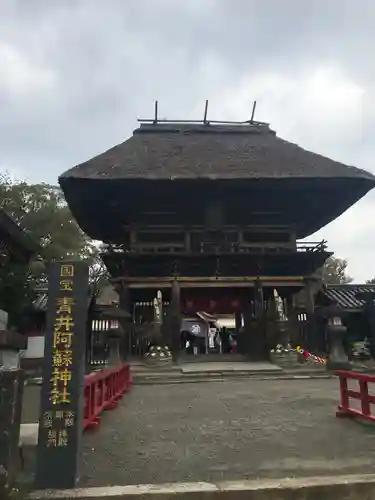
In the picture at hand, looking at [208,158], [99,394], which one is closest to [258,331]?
[208,158]

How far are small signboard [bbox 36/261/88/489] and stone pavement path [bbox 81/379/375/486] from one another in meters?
0.34

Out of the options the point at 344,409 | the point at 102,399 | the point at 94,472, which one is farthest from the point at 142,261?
the point at 94,472

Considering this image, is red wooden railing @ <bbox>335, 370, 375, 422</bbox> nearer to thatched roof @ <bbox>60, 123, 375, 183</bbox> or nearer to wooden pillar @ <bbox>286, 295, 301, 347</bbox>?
wooden pillar @ <bbox>286, 295, 301, 347</bbox>

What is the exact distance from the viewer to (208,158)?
57.9 ft

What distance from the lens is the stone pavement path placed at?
159 inches

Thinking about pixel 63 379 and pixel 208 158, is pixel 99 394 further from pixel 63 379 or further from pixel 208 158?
pixel 208 158

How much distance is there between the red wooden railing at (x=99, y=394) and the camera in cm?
571

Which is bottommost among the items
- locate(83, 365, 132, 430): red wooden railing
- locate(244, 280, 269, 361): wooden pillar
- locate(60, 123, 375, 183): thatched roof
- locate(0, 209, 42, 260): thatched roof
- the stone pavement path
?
the stone pavement path

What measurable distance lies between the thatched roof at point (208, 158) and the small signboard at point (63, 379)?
11457mm

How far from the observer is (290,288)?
54.9ft

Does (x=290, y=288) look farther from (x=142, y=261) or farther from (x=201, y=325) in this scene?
(x=201, y=325)

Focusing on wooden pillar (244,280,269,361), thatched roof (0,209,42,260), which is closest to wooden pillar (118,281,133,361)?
thatched roof (0,209,42,260)

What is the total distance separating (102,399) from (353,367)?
952 centimetres

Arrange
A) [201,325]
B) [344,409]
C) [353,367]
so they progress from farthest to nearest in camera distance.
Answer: [201,325] → [353,367] → [344,409]
